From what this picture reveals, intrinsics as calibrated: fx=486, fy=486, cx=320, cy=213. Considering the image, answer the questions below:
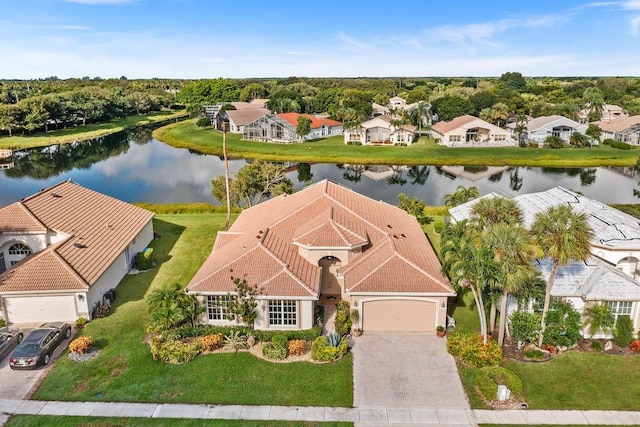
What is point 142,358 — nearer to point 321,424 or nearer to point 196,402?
point 196,402

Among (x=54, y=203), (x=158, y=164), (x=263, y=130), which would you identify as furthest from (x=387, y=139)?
(x=54, y=203)

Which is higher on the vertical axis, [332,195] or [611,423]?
[332,195]

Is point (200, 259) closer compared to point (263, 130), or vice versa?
point (200, 259)

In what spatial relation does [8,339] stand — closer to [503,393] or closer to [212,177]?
[503,393]

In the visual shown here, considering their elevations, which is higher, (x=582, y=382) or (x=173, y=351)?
(x=173, y=351)

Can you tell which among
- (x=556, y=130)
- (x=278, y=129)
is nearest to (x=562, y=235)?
(x=278, y=129)

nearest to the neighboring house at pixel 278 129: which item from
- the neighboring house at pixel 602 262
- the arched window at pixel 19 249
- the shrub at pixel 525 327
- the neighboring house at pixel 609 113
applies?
the neighboring house at pixel 602 262

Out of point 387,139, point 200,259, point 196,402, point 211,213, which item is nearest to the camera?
point 196,402
